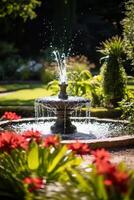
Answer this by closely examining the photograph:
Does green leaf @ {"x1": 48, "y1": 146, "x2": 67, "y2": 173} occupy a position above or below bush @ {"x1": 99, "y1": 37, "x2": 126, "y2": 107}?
below

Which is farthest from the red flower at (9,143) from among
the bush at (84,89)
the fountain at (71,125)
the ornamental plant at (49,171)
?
the bush at (84,89)

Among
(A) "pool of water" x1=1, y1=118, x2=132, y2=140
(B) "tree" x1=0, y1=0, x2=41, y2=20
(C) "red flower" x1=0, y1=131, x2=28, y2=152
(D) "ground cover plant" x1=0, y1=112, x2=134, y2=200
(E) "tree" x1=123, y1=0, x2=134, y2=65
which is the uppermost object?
(B) "tree" x1=0, y1=0, x2=41, y2=20

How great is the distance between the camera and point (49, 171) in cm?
500

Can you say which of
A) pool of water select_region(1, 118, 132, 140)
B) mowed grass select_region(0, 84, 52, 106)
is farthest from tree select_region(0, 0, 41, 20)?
pool of water select_region(1, 118, 132, 140)

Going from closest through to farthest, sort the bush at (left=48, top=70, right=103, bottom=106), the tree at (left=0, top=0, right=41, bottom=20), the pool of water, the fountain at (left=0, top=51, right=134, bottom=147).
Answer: the fountain at (left=0, top=51, right=134, bottom=147)
the pool of water
the bush at (left=48, top=70, right=103, bottom=106)
the tree at (left=0, top=0, right=41, bottom=20)

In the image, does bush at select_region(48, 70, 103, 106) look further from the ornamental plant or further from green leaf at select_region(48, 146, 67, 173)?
green leaf at select_region(48, 146, 67, 173)

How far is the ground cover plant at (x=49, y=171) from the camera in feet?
13.4

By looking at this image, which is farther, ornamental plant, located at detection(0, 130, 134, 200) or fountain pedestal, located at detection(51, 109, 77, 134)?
fountain pedestal, located at detection(51, 109, 77, 134)

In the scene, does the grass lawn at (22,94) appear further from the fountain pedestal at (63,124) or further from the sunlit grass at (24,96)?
the fountain pedestal at (63,124)

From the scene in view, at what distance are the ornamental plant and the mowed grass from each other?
11039 mm

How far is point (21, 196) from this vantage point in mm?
4828

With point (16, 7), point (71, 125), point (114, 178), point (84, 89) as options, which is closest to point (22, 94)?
point (84, 89)

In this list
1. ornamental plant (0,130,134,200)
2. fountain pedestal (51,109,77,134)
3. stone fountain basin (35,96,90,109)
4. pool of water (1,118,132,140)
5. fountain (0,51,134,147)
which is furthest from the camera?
fountain pedestal (51,109,77,134)

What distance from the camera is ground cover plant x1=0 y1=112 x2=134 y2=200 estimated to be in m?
4.07
